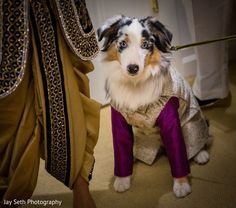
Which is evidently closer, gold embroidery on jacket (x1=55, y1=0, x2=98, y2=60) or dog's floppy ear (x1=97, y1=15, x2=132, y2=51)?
gold embroidery on jacket (x1=55, y1=0, x2=98, y2=60)

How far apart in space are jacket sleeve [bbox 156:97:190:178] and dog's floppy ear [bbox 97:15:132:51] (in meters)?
0.32

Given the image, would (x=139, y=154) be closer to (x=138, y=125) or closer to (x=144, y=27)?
(x=138, y=125)

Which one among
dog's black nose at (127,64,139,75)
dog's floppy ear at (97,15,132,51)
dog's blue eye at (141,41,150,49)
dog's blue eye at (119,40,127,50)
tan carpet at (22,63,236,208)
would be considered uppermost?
dog's floppy ear at (97,15,132,51)

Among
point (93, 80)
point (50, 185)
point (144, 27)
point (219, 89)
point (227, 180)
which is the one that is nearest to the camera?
point (144, 27)

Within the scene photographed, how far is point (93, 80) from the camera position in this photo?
7.46 ft

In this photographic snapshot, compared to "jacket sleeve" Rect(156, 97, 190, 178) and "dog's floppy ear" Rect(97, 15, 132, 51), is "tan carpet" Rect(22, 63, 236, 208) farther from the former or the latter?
"dog's floppy ear" Rect(97, 15, 132, 51)

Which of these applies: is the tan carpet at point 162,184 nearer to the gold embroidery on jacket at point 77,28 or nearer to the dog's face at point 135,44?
the dog's face at point 135,44

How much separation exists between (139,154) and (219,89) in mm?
667

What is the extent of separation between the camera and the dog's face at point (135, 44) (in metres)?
1.34

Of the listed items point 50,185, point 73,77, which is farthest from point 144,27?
point 50,185

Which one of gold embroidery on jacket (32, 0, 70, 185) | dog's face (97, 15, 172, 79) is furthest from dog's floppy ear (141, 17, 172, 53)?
gold embroidery on jacket (32, 0, 70, 185)

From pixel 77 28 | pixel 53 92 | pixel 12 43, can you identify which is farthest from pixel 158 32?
pixel 12 43

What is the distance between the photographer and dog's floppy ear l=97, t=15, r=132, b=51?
4.55 feet

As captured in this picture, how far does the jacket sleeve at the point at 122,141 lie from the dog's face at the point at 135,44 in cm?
19
